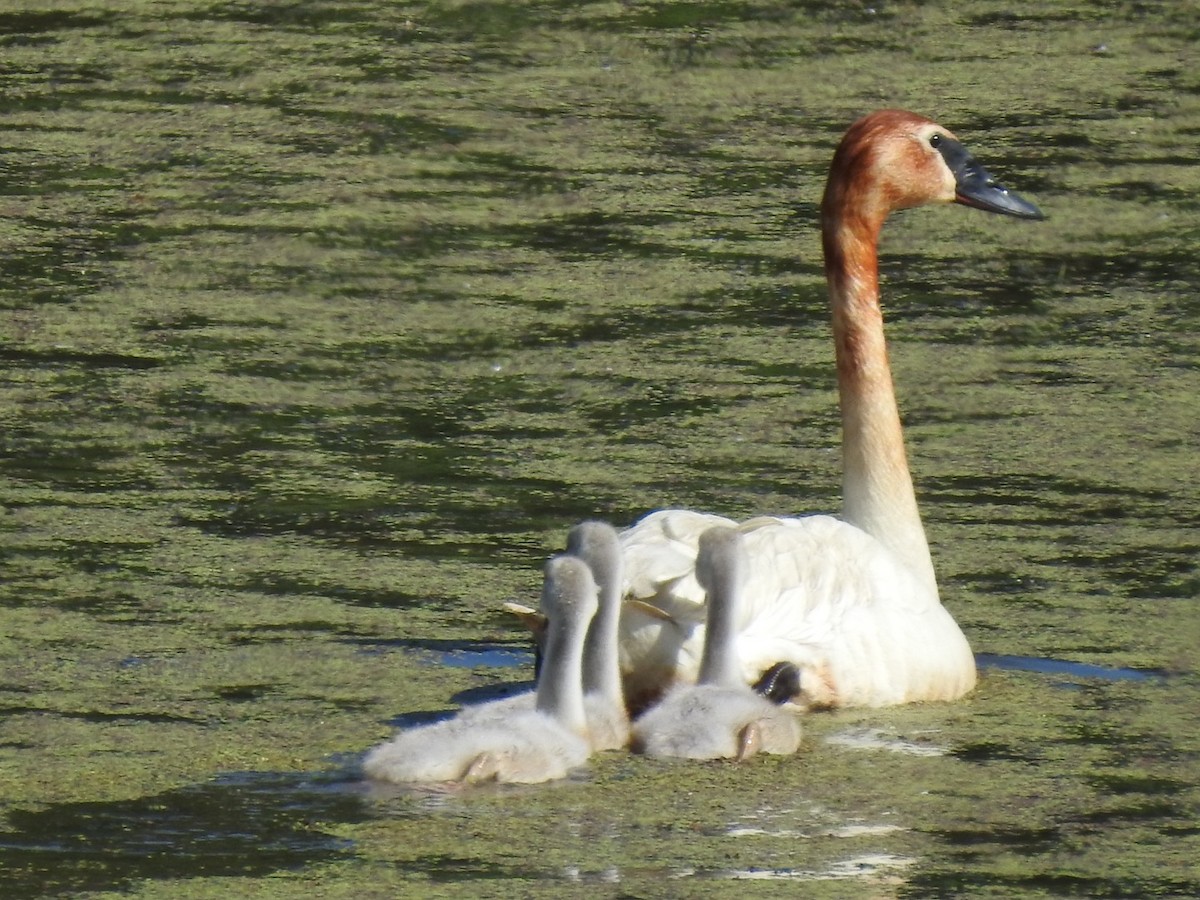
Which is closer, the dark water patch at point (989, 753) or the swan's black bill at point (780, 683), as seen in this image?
the dark water patch at point (989, 753)

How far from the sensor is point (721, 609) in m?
4.87

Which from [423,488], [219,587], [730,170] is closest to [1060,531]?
[423,488]

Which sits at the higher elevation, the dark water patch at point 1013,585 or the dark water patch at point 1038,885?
the dark water patch at point 1013,585

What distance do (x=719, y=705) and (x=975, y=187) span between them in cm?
200

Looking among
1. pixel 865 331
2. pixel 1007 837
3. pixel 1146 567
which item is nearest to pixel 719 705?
pixel 1007 837

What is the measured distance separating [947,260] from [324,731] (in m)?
4.39

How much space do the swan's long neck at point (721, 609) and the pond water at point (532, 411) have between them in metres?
0.24

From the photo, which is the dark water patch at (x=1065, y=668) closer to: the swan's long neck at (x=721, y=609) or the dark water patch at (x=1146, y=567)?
the dark water patch at (x=1146, y=567)

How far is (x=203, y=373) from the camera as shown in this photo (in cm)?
741

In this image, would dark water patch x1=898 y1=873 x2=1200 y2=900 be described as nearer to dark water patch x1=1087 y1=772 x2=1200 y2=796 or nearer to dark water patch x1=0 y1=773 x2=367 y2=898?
dark water patch x1=1087 y1=772 x2=1200 y2=796

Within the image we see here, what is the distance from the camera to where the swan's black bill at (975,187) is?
6.21 metres

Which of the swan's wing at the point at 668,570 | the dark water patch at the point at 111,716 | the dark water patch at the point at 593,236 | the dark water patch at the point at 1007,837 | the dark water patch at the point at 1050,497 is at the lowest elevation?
the dark water patch at the point at 1007,837

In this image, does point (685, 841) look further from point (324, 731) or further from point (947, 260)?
point (947, 260)

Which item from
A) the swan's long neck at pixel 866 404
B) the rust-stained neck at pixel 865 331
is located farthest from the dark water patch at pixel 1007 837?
the rust-stained neck at pixel 865 331
